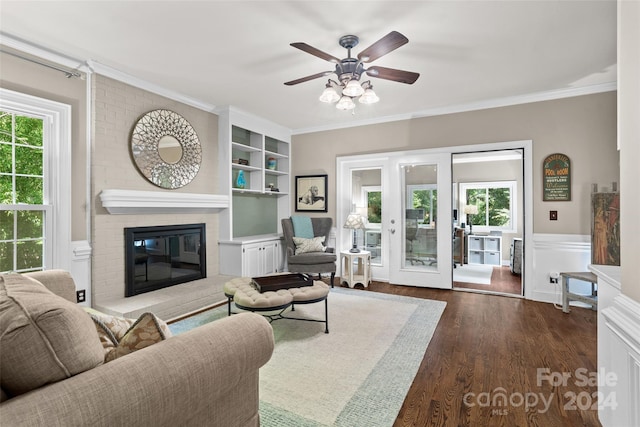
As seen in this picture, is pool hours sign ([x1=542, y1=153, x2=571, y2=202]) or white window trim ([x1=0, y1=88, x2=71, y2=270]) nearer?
white window trim ([x1=0, y1=88, x2=71, y2=270])

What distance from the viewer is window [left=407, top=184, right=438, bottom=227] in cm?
475

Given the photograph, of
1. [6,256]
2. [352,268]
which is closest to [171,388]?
[6,256]

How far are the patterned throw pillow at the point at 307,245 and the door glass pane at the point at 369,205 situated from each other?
81cm

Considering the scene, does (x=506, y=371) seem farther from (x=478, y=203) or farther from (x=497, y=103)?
(x=478, y=203)

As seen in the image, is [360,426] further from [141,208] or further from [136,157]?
[136,157]

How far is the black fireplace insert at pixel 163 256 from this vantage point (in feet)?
11.8

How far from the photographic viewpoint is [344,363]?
244cm

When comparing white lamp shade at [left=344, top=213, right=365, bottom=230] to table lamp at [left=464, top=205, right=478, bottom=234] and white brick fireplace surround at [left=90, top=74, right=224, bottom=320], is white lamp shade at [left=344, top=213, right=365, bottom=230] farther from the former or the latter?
table lamp at [left=464, top=205, right=478, bottom=234]

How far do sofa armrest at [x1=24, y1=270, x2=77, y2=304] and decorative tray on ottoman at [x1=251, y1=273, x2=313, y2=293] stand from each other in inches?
54.1

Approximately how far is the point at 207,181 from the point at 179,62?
1699mm

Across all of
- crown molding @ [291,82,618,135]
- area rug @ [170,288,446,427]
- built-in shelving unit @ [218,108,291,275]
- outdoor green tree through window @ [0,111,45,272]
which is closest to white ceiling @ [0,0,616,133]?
crown molding @ [291,82,618,135]

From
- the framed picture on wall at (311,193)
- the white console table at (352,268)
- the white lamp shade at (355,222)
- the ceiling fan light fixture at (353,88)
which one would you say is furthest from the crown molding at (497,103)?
the ceiling fan light fixture at (353,88)

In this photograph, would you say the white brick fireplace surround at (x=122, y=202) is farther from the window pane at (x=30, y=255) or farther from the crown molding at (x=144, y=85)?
the window pane at (x=30, y=255)

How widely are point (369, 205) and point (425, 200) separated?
917mm
